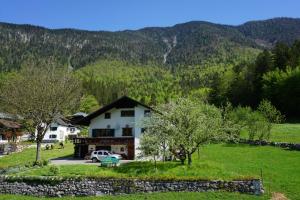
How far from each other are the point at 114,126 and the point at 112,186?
2828 cm

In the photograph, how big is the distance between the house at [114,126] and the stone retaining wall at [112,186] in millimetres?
24007

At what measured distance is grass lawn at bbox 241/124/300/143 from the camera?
240 feet

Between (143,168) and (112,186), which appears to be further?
(143,168)

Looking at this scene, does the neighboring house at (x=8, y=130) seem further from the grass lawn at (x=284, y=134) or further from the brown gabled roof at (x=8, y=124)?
the grass lawn at (x=284, y=134)

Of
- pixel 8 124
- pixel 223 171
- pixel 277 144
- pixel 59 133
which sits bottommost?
pixel 223 171

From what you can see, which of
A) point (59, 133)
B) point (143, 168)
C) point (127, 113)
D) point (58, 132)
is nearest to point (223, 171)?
point (143, 168)

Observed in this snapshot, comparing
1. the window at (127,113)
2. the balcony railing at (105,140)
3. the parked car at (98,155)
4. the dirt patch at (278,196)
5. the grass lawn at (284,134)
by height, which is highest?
the window at (127,113)

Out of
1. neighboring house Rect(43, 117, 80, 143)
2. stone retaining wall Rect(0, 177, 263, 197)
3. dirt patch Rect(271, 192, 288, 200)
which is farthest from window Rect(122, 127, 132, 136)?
neighboring house Rect(43, 117, 80, 143)

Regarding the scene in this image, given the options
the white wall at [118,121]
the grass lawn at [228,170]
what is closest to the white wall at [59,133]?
the white wall at [118,121]

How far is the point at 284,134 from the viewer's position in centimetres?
7988

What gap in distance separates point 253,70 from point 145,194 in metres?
100

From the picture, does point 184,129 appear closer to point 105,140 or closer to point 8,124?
point 105,140

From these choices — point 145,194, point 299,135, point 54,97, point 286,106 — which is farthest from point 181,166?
point 286,106

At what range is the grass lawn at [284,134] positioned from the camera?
240 feet
